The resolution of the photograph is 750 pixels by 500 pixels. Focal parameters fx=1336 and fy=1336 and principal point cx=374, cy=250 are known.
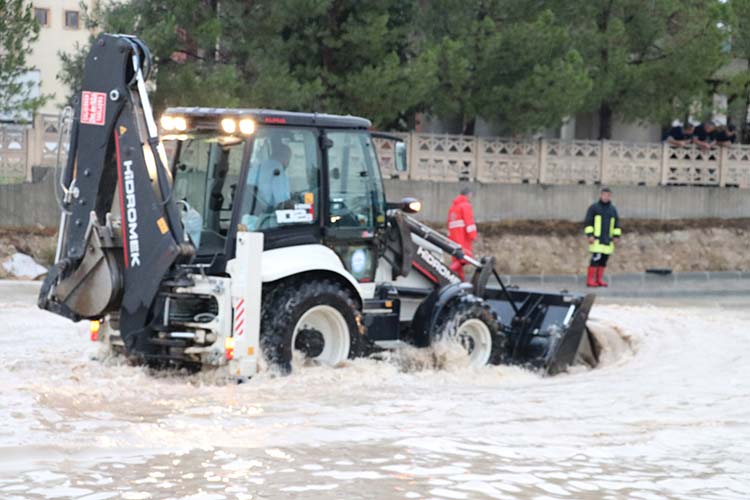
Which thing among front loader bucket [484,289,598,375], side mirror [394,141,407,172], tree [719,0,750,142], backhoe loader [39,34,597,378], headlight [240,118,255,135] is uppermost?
tree [719,0,750,142]

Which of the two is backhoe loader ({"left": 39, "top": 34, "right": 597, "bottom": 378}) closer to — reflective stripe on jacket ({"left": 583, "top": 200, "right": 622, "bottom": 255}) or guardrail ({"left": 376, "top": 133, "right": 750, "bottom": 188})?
reflective stripe on jacket ({"left": 583, "top": 200, "right": 622, "bottom": 255})

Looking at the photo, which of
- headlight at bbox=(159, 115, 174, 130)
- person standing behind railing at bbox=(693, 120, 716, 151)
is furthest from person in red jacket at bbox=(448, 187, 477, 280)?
person standing behind railing at bbox=(693, 120, 716, 151)

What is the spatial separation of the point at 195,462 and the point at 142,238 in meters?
3.21

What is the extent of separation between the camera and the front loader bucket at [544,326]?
1411 cm

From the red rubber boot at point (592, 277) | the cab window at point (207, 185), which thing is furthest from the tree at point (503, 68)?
the cab window at point (207, 185)

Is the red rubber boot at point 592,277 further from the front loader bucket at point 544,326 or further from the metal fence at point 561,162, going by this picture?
the front loader bucket at point 544,326

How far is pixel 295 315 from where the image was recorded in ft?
38.9

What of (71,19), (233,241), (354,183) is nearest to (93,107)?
(233,241)

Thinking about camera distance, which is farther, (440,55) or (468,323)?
(440,55)

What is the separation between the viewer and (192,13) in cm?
2584

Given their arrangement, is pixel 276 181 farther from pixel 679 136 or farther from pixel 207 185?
pixel 679 136

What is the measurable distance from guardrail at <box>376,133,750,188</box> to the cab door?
15242 mm

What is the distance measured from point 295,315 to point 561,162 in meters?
20.8

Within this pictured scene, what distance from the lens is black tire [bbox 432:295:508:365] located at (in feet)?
44.0
